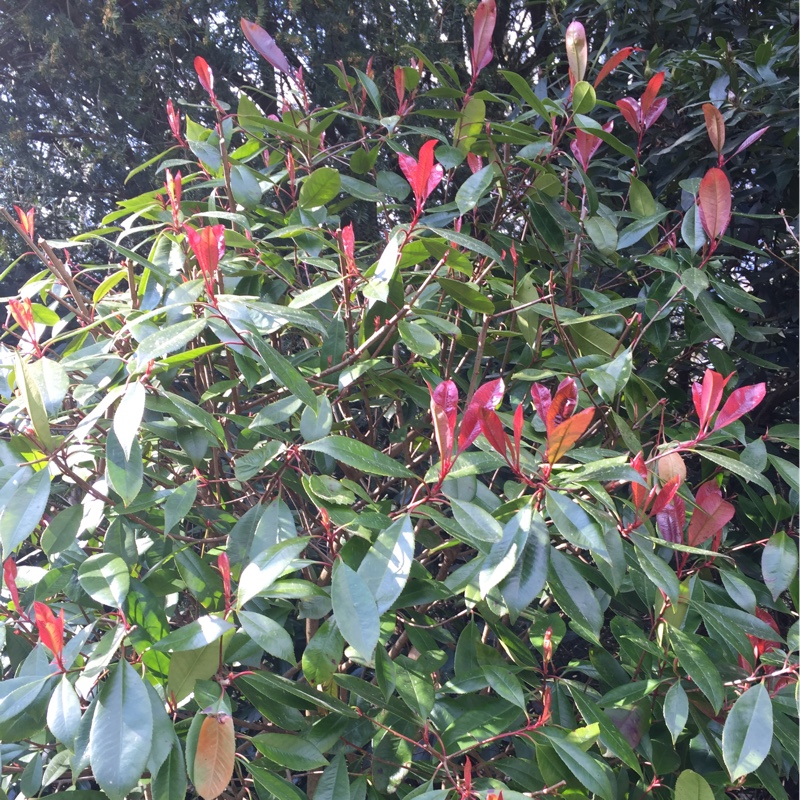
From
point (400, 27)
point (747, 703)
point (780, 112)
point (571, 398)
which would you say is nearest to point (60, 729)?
point (571, 398)

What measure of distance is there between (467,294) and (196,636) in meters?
0.52

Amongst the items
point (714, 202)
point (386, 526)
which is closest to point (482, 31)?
point (714, 202)

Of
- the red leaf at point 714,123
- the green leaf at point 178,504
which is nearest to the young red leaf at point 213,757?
the green leaf at point 178,504

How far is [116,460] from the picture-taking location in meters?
0.73

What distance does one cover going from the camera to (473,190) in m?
0.98

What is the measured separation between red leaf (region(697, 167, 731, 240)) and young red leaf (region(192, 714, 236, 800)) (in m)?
0.89

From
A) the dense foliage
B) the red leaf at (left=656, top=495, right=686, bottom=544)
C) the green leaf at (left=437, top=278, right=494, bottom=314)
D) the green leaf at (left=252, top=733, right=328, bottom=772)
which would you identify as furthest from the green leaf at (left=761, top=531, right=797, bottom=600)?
the green leaf at (left=252, top=733, right=328, bottom=772)

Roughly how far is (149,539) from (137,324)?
301 mm

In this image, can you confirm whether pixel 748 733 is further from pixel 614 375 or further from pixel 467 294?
pixel 467 294

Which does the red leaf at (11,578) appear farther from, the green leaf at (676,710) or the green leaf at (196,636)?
the green leaf at (676,710)

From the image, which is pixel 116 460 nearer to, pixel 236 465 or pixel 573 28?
pixel 236 465

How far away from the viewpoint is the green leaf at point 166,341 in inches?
27.2

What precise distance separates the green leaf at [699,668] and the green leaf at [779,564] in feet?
0.50

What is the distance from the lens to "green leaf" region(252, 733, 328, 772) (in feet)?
2.44
